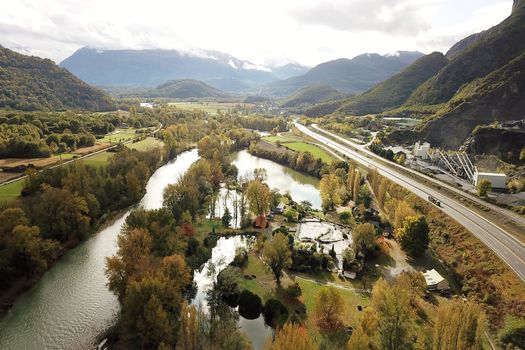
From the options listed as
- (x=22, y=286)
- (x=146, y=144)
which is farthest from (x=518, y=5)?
(x=22, y=286)

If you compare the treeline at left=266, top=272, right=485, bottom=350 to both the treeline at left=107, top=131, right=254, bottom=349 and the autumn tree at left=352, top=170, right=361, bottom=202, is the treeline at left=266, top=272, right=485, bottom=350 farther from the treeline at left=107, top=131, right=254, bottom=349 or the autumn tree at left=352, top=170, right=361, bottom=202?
the autumn tree at left=352, top=170, right=361, bottom=202

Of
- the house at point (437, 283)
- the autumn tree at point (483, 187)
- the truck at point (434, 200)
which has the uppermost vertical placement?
the autumn tree at point (483, 187)

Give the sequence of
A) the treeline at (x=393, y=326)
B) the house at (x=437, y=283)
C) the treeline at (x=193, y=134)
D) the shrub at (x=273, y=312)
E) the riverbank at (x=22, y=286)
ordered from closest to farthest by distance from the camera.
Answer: the treeline at (x=393, y=326) → the shrub at (x=273, y=312) → the riverbank at (x=22, y=286) → the house at (x=437, y=283) → the treeline at (x=193, y=134)

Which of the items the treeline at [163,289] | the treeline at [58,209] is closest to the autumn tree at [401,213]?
the treeline at [163,289]

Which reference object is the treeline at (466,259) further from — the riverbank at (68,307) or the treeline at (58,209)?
the treeline at (58,209)

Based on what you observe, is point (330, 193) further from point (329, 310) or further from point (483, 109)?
point (483, 109)
